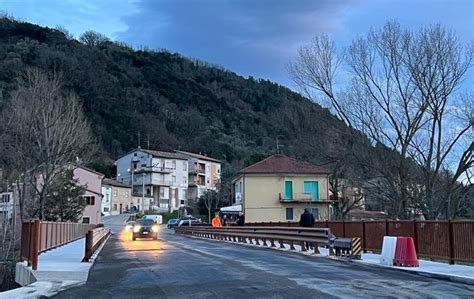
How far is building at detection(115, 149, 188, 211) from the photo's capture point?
122 metres

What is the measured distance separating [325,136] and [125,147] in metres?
99.5

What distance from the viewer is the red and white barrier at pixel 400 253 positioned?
16.3 meters

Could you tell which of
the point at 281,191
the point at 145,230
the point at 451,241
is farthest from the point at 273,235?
the point at 281,191

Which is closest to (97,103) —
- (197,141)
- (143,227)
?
(197,141)

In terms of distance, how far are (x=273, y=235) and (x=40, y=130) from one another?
62.7 ft

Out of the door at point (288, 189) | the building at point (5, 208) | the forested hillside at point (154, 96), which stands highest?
the forested hillside at point (154, 96)

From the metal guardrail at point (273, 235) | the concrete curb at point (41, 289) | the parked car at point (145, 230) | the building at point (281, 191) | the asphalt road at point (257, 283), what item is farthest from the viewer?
the building at point (281, 191)

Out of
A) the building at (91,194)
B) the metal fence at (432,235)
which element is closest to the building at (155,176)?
the building at (91,194)

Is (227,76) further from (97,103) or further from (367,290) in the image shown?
(367,290)

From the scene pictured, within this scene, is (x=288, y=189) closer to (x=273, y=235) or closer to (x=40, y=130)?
(x=40, y=130)

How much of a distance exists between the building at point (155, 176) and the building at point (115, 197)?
2369 millimetres

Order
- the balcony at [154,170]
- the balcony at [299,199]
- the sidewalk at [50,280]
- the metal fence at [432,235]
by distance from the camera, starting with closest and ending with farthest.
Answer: the sidewalk at [50,280], the metal fence at [432,235], the balcony at [299,199], the balcony at [154,170]

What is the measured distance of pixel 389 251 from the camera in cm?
1689

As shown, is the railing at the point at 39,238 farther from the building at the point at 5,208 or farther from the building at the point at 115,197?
the building at the point at 115,197
